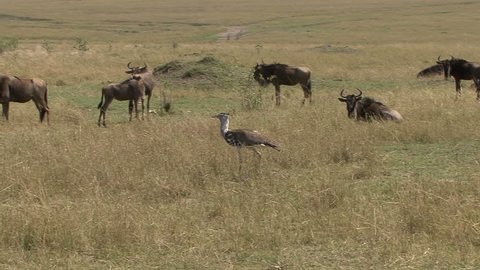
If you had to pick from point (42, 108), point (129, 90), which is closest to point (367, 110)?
point (129, 90)

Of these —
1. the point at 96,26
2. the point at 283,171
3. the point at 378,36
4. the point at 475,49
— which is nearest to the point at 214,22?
the point at 96,26

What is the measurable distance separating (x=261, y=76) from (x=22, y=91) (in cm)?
761

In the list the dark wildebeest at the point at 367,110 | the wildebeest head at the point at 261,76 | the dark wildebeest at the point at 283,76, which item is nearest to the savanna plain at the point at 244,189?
→ the dark wildebeest at the point at 367,110

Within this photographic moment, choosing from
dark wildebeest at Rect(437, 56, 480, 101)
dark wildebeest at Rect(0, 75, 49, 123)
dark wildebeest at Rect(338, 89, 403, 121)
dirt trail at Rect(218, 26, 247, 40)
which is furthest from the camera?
dirt trail at Rect(218, 26, 247, 40)

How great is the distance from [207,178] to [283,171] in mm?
1233

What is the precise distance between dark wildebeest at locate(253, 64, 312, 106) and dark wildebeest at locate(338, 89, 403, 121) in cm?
531

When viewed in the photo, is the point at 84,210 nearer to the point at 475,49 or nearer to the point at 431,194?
the point at 431,194

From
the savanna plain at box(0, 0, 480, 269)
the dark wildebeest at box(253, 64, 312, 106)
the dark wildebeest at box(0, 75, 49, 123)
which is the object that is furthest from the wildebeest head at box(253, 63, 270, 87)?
the dark wildebeest at box(0, 75, 49, 123)

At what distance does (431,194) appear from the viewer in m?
7.86

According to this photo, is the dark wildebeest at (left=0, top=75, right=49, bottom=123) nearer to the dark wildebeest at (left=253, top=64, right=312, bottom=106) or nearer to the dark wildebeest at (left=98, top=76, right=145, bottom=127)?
Result: the dark wildebeest at (left=98, top=76, right=145, bottom=127)

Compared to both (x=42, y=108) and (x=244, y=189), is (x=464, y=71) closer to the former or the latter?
(x=42, y=108)

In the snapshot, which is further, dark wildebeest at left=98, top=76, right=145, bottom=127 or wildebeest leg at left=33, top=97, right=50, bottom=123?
dark wildebeest at left=98, top=76, right=145, bottom=127

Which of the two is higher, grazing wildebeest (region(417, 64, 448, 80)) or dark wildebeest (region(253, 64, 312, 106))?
dark wildebeest (region(253, 64, 312, 106))

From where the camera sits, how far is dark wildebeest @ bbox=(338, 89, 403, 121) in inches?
557
